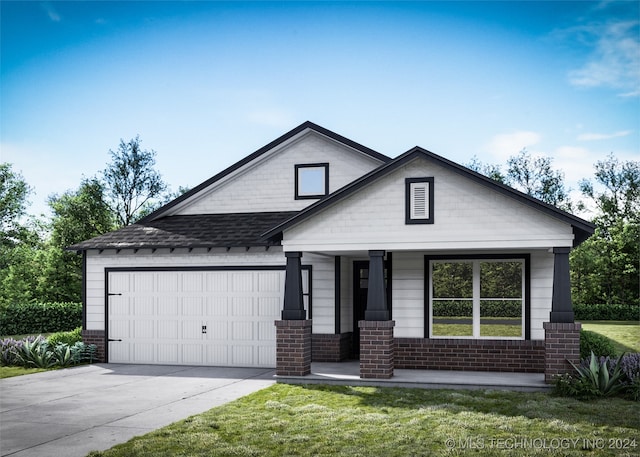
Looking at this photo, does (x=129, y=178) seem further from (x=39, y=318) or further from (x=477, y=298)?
(x=477, y=298)

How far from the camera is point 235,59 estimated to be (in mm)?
23141

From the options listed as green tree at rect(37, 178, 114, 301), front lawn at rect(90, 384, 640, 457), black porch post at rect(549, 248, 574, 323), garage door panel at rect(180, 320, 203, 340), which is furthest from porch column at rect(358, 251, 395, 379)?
green tree at rect(37, 178, 114, 301)

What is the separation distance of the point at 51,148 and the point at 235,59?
3276 cm

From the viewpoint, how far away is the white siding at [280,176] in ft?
60.4

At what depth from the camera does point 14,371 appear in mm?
16328

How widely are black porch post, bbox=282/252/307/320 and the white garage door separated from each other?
7.53 feet

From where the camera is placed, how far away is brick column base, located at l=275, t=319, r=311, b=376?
14.1 meters

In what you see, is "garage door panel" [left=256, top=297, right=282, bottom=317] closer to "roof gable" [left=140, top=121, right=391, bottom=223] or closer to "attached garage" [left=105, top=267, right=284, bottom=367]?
"attached garage" [left=105, top=267, right=284, bottom=367]

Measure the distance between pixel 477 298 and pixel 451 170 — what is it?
11.1 ft

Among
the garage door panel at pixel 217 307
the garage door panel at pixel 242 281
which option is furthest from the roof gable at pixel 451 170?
the garage door panel at pixel 217 307

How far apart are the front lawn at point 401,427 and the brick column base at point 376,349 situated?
4.18 ft

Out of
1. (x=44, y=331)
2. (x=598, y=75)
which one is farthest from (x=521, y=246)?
(x=44, y=331)

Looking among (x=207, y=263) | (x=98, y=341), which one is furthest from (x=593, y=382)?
(x=98, y=341)

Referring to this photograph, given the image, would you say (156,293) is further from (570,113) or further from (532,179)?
(532,179)
